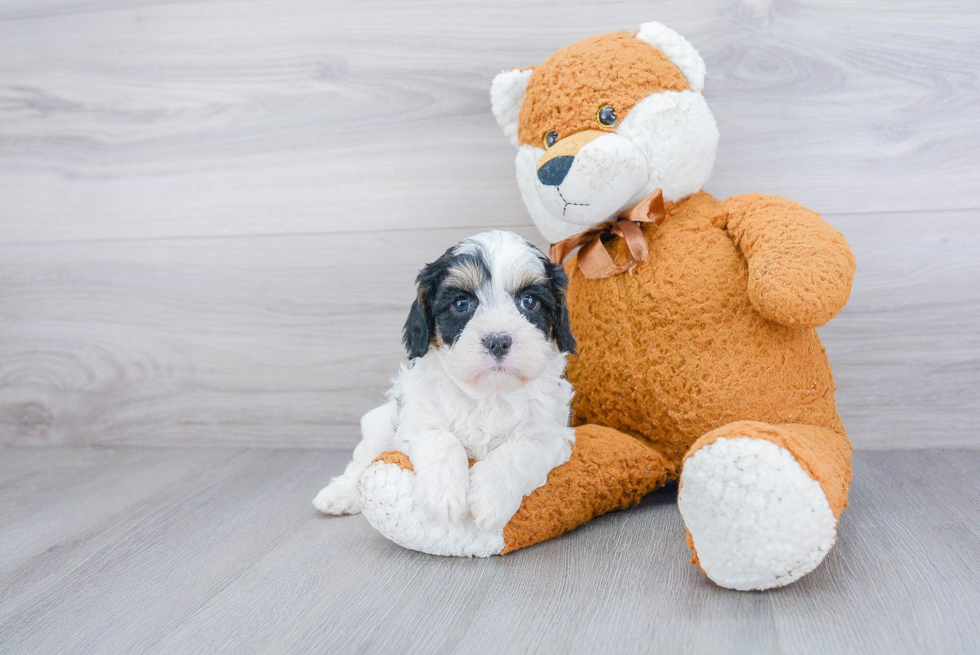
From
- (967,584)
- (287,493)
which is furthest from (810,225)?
(287,493)

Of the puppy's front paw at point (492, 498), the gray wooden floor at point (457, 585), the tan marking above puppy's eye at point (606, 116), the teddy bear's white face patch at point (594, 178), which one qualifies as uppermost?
the tan marking above puppy's eye at point (606, 116)

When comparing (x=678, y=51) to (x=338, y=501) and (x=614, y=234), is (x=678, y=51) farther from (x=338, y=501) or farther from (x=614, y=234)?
(x=338, y=501)

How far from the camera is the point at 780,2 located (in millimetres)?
1785

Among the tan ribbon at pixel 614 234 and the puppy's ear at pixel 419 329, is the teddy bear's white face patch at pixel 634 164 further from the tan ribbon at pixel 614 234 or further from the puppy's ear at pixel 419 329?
the puppy's ear at pixel 419 329

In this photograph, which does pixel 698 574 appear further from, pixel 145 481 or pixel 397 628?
pixel 145 481

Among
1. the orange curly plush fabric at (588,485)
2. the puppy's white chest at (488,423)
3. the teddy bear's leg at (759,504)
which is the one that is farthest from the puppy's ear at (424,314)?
the teddy bear's leg at (759,504)

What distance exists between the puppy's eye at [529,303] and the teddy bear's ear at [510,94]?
439 millimetres

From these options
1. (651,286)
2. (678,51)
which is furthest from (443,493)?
(678,51)

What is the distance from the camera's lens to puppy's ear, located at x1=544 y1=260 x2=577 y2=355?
1.39m

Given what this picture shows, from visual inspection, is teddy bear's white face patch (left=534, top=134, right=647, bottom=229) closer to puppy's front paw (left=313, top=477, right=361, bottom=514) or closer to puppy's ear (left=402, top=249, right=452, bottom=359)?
puppy's ear (left=402, top=249, right=452, bottom=359)

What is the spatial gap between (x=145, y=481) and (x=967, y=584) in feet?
5.99

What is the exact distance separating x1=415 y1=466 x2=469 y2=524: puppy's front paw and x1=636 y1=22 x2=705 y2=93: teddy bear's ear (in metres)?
0.91

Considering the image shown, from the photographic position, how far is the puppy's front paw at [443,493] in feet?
4.07

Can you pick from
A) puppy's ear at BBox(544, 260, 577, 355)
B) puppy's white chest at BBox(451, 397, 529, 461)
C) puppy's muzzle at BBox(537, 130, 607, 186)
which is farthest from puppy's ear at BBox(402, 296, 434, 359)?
puppy's muzzle at BBox(537, 130, 607, 186)
